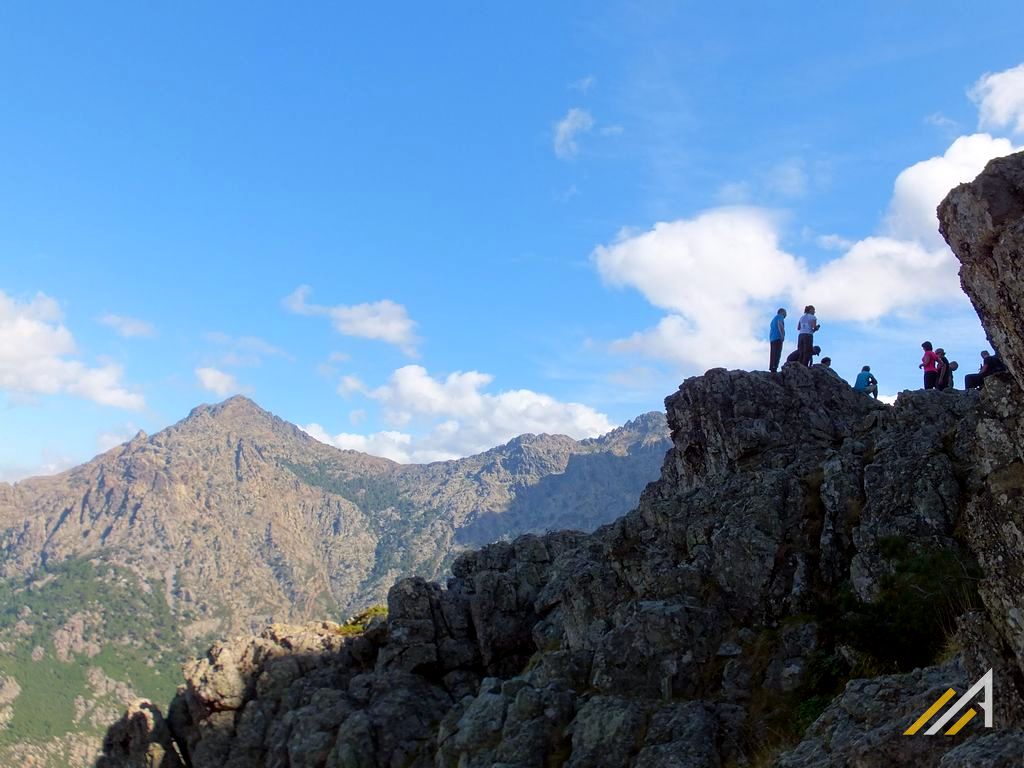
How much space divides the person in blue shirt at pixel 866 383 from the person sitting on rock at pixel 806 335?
129 inches

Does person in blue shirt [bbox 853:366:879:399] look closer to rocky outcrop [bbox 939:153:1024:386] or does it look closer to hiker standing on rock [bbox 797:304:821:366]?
hiker standing on rock [bbox 797:304:821:366]

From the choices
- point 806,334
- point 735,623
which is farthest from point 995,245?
point 806,334

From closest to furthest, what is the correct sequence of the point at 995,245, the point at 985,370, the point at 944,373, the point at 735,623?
the point at 995,245, the point at 735,623, the point at 985,370, the point at 944,373

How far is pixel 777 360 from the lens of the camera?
4703cm

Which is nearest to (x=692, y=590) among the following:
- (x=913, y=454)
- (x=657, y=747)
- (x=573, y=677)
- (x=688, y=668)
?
(x=688, y=668)

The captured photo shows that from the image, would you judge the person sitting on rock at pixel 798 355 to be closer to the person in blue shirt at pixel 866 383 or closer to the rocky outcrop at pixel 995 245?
the person in blue shirt at pixel 866 383

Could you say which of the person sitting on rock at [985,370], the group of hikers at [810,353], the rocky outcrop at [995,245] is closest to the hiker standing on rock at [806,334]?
the group of hikers at [810,353]

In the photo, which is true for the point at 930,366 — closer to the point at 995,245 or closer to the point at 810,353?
the point at 810,353

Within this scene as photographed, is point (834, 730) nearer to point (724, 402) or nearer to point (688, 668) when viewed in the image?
point (688, 668)

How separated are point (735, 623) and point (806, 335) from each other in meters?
24.5

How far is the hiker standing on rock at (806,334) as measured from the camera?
46.8 metres

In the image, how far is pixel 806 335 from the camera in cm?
4791

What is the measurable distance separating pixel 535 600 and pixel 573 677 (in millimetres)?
14421

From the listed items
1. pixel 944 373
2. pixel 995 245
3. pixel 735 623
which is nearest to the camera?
pixel 995 245
